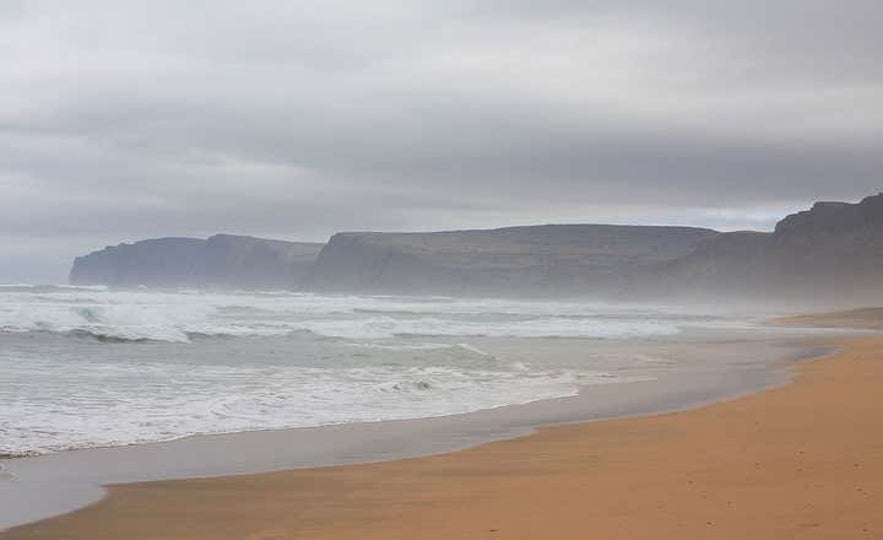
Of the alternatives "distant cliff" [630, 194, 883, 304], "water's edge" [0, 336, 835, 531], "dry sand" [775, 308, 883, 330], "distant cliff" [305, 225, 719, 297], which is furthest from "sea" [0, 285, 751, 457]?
"distant cliff" [305, 225, 719, 297]

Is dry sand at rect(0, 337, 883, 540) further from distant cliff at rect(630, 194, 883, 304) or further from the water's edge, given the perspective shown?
distant cliff at rect(630, 194, 883, 304)

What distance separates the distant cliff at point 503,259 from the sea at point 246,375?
110 m

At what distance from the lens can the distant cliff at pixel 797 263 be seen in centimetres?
10638

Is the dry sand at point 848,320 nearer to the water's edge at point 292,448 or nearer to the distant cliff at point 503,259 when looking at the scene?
the water's edge at point 292,448

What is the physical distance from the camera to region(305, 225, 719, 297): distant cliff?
14325 centimetres

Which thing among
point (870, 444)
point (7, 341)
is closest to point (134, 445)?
point (870, 444)

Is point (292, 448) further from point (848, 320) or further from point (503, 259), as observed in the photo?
point (503, 259)

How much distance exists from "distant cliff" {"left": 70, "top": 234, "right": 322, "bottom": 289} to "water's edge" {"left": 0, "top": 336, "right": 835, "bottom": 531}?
153218mm

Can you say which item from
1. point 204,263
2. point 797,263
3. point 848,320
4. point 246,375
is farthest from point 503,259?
point 246,375

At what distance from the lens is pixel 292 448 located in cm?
985

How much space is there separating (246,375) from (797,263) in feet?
347

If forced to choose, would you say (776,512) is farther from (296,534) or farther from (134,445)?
(134,445)

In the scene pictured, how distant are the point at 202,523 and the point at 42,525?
3.29ft

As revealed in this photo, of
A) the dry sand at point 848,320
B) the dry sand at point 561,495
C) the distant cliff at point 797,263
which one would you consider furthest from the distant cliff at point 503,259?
the dry sand at point 561,495
